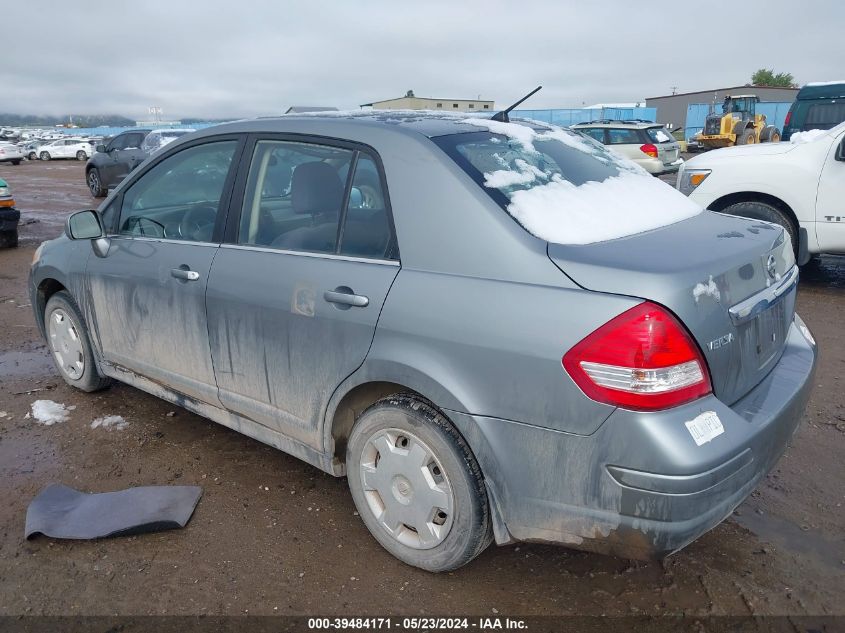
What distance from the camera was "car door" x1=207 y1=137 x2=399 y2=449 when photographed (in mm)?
2482

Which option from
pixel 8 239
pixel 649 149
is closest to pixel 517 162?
pixel 8 239

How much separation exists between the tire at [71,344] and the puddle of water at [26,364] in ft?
1.75

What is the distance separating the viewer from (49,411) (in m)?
4.09

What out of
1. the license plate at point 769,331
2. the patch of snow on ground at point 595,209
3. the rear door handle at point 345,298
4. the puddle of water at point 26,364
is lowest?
the puddle of water at point 26,364

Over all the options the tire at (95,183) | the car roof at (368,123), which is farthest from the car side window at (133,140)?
the car roof at (368,123)

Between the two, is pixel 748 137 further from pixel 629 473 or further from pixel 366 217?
pixel 629 473

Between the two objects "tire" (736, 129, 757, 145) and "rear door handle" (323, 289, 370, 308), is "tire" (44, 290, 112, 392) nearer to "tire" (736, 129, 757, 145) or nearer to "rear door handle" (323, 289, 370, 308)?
"rear door handle" (323, 289, 370, 308)

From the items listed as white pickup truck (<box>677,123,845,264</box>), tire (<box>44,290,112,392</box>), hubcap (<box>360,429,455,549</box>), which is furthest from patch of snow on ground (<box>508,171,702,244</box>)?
white pickup truck (<box>677,123,845,264</box>)

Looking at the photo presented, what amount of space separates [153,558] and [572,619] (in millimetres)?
1675

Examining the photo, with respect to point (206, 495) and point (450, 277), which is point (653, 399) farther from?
point (206, 495)

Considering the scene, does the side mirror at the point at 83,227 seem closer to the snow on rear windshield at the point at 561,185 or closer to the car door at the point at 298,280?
the car door at the point at 298,280

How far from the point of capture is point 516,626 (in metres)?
2.29

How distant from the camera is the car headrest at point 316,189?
2.71 m

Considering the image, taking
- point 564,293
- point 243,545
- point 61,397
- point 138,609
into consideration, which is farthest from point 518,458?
point 61,397
